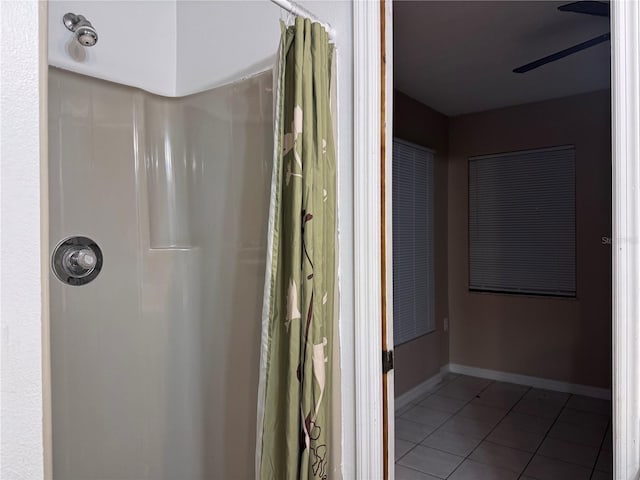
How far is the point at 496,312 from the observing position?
4.27m

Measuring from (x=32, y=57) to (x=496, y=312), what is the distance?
14.2 feet

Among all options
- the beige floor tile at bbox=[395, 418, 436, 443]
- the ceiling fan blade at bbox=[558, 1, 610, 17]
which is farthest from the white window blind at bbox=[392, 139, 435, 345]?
the ceiling fan blade at bbox=[558, 1, 610, 17]

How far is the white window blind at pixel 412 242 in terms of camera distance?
12.3 ft

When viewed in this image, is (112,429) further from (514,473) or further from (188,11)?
(514,473)

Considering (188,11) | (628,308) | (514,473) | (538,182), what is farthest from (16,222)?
(538,182)

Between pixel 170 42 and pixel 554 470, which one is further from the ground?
pixel 170 42

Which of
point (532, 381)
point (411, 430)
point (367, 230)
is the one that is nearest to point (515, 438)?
point (411, 430)

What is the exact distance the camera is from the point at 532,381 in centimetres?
408

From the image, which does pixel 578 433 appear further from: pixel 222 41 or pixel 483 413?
pixel 222 41

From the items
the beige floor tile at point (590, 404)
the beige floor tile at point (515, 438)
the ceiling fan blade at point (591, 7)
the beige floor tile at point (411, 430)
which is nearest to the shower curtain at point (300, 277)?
the ceiling fan blade at point (591, 7)

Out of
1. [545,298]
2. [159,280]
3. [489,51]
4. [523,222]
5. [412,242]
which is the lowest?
[545,298]

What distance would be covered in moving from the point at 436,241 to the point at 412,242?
Answer: 50 cm

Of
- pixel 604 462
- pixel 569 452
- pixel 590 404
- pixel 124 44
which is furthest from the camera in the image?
pixel 590 404

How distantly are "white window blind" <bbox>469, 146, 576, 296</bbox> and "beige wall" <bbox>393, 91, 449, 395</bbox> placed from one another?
287 millimetres
